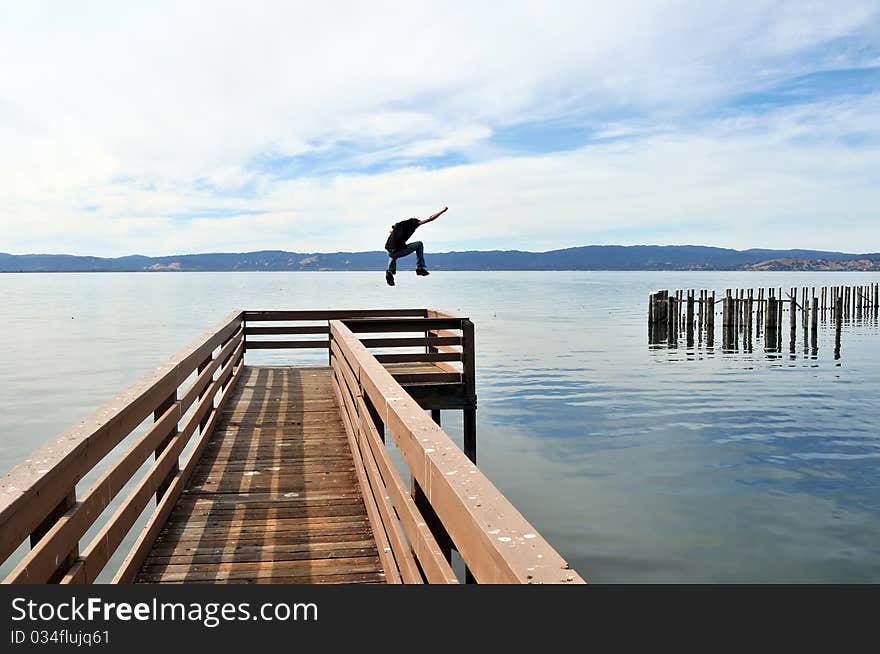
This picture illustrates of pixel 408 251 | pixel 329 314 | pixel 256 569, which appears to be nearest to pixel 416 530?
pixel 256 569

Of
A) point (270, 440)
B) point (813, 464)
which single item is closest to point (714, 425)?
point (813, 464)

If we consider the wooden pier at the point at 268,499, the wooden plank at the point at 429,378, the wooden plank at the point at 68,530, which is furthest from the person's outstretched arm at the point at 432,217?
the wooden plank at the point at 68,530

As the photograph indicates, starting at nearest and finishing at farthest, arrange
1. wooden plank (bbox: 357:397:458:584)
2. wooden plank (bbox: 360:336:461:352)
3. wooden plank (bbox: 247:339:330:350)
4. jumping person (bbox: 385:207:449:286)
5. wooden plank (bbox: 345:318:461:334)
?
wooden plank (bbox: 357:397:458:584) < jumping person (bbox: 385:207:449:286) < wooden plank (bbox: 360:336:461:352) < wooden plank (bbox: 345:318:461:334) < wooden plank (bbox: 247:339:330:350)

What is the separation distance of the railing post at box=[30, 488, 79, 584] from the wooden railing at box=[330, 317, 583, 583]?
5.17 ft

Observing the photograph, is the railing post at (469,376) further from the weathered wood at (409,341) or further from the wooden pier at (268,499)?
the wooden pier at (268,499)

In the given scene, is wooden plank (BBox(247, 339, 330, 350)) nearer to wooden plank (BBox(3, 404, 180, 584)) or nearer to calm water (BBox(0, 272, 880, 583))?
calm water (BBox(0, 272, 880, 583))

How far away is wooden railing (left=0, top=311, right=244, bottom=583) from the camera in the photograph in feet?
10.3

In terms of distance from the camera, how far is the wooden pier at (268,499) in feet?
9.57

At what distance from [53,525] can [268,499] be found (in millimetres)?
3407

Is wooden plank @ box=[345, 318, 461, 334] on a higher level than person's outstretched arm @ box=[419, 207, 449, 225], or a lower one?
lower

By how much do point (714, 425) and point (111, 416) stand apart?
18.5m

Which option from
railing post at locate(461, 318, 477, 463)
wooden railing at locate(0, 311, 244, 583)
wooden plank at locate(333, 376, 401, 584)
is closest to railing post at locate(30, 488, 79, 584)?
wooden railing at locate(0, 311, 244, 583)

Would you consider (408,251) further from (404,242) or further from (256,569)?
(256,569)

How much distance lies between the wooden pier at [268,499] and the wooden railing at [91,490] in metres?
0.01
